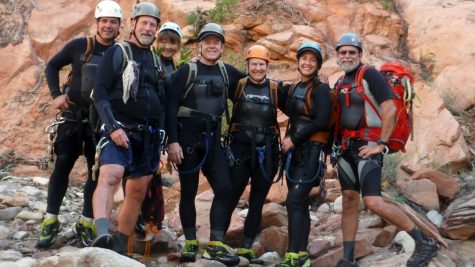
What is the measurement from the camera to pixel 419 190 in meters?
7.78

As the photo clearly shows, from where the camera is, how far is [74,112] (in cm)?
609

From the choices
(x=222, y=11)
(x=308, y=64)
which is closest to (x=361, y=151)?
(x=308, y=64)

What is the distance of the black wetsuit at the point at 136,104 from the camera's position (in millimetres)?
5148

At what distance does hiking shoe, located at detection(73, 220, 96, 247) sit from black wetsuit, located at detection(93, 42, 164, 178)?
1143 millimetres

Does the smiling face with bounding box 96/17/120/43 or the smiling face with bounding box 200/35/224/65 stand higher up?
the smiling face with bounding box 96/17/120/43

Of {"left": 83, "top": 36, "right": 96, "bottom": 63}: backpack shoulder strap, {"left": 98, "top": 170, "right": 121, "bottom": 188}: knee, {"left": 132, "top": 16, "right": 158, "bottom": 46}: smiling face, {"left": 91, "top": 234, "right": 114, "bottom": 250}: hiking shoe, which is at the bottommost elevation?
{"left": 91, "top": 234, "right": 114, "bottom": 250}: hiking shoe

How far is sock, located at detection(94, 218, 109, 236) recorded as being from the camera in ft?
15.2

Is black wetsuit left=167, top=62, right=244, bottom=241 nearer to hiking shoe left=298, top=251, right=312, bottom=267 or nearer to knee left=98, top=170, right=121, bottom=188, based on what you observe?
hiking shoe left=298, top=251, right=312, bottom=267

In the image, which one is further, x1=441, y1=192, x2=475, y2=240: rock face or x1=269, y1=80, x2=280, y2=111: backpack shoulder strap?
x1=441, y1=192, x2=475, y2=240: rock face

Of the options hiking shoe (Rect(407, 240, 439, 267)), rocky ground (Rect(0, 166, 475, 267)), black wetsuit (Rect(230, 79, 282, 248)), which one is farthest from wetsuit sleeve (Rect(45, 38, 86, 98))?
hiking shoe (Rect(407, 240, 439, 267))

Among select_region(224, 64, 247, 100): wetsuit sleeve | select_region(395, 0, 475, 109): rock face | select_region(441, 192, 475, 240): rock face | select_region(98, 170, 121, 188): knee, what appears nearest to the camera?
select_region(98, 170, 121, 188): knee

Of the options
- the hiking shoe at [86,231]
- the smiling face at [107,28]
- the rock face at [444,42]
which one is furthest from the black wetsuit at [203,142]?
the rock face at [444,42]

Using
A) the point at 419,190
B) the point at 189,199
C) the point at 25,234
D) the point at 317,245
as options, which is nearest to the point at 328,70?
the point at 419,190

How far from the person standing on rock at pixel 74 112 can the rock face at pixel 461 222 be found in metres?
4.29
